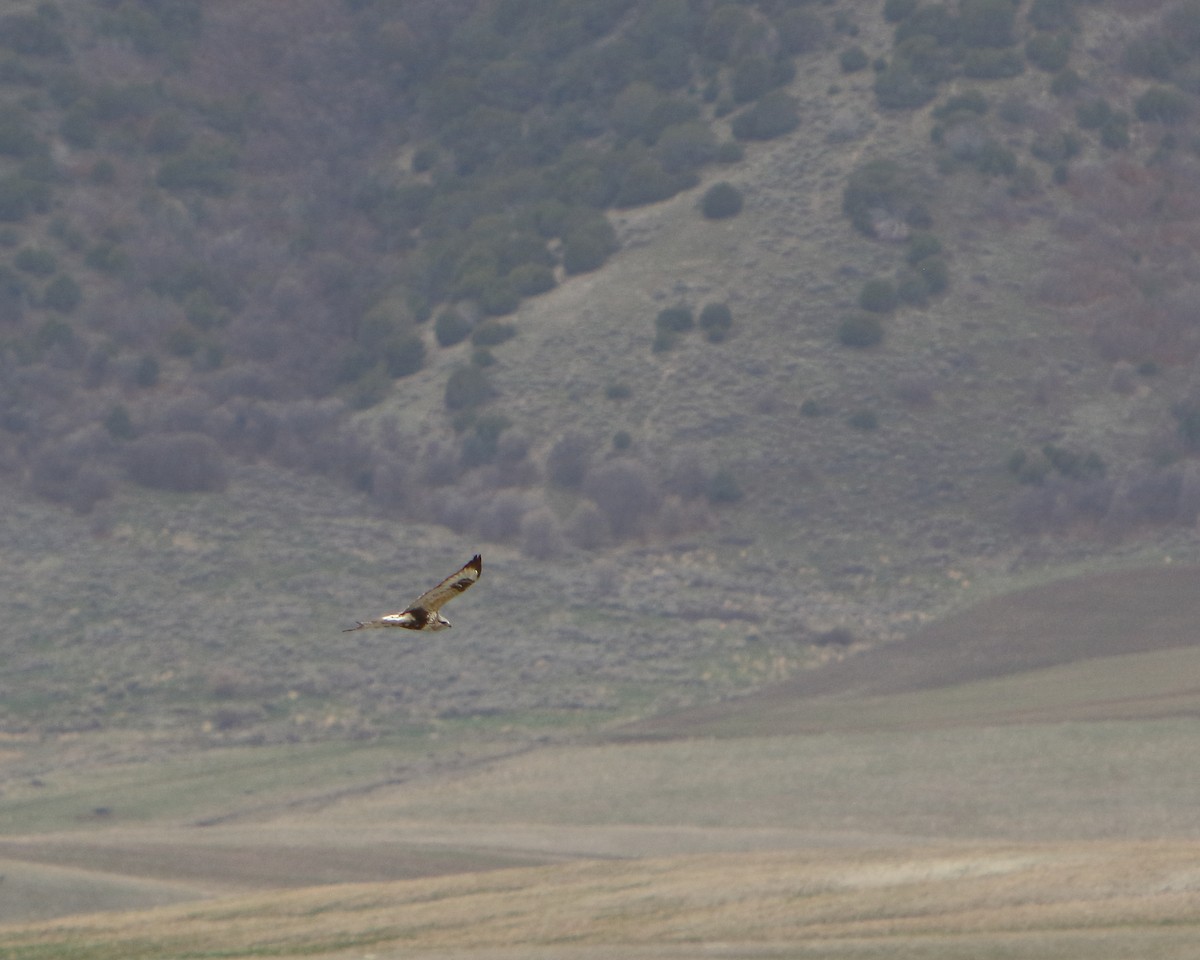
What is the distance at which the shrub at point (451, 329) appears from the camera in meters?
94.4

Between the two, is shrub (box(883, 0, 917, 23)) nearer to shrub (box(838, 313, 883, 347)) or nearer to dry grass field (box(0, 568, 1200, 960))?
shrub (box(838, 313, 883, 347))

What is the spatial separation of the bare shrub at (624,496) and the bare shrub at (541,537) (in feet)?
7.70

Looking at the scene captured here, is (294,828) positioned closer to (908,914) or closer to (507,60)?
(908,914)

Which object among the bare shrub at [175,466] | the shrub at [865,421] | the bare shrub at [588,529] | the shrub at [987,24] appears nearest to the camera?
the bare shrub at [588,529]

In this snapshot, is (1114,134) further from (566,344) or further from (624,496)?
(624,496)

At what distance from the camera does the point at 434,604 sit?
14352 mm

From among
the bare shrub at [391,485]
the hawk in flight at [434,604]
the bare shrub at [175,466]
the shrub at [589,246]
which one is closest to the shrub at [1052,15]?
the shrub at [589,246]

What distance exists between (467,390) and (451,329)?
7225 mm

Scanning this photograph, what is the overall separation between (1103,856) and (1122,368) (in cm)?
5002

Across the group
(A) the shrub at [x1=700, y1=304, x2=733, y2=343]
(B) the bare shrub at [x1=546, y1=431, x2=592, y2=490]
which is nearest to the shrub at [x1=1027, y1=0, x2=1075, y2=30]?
(A) the shrub at [x1=700, y1=304, x2=733, y2=343]

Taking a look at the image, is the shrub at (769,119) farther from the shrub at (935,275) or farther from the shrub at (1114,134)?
the shrub at (1114,134)

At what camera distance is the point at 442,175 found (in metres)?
108

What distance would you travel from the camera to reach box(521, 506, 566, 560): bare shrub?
80375mm

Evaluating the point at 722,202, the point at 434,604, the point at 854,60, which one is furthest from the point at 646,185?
the point at 434,604
